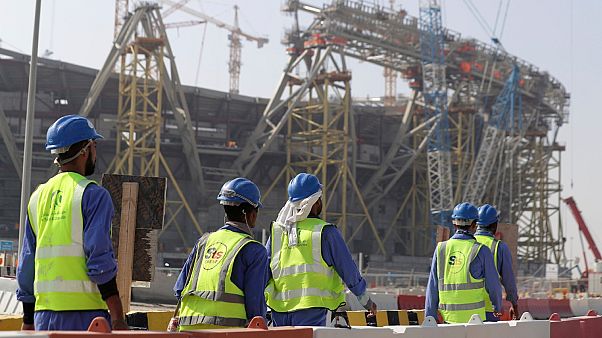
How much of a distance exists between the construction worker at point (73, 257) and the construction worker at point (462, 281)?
4460 mm

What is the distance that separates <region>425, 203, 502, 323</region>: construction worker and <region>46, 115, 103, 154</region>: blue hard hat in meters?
4.54

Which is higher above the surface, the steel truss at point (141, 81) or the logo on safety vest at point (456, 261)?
the steel truss at point (141, 81)

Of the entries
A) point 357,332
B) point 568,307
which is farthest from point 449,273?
point 568,307

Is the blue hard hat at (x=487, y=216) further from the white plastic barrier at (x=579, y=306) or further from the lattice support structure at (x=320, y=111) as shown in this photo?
the lattice support structure at (x=320, y=111)

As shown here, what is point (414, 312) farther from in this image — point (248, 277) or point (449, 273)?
point (248, 277)

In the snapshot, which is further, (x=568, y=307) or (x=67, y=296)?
(x=568, y=307)

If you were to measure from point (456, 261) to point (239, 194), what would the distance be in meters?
3.48

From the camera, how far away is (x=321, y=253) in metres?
6.90

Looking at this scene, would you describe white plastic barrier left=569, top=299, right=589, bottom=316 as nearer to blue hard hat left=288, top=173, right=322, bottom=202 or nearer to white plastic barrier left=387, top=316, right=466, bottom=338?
white plastic barrier left=387, top=316, right=466, bottom=338

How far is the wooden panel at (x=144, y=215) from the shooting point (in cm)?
986

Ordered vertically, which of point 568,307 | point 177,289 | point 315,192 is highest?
point 315,192

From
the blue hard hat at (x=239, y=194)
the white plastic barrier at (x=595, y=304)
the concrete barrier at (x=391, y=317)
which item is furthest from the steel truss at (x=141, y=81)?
the blue hard hat at (x=239, y=194)

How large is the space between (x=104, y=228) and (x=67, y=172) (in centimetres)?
43

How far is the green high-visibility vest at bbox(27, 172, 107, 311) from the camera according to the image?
5.06m
